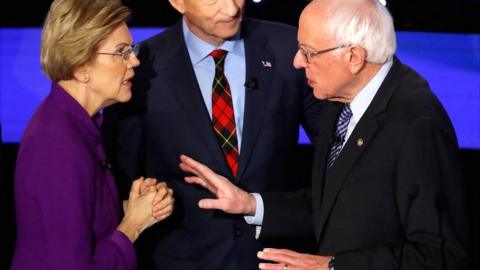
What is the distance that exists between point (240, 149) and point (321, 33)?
0.73 metres

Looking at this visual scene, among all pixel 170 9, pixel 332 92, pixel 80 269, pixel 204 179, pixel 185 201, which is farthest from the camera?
pixel 170 9

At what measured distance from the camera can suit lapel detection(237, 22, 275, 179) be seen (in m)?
3.17

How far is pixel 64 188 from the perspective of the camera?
2.51m

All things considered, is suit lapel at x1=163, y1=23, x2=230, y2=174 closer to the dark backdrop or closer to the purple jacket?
the purple jacket

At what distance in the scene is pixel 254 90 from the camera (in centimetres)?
321

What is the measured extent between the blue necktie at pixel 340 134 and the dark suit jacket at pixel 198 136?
1.50 feet

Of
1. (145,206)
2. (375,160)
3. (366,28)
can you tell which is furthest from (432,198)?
(145,206)

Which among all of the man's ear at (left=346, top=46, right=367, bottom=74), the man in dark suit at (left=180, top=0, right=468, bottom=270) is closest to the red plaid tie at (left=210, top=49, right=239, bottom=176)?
the man in dark suit at (left=180, top=0, right=468, bottom=270)

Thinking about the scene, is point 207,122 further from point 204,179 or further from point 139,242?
point 139,242

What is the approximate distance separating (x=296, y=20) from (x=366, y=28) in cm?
234

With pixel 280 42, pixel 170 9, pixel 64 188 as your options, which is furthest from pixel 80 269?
pixel 170 9

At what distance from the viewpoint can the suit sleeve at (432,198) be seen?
7.73 ft

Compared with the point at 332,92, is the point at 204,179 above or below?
below

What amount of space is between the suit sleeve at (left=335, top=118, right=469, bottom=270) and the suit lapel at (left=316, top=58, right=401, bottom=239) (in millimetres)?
138
